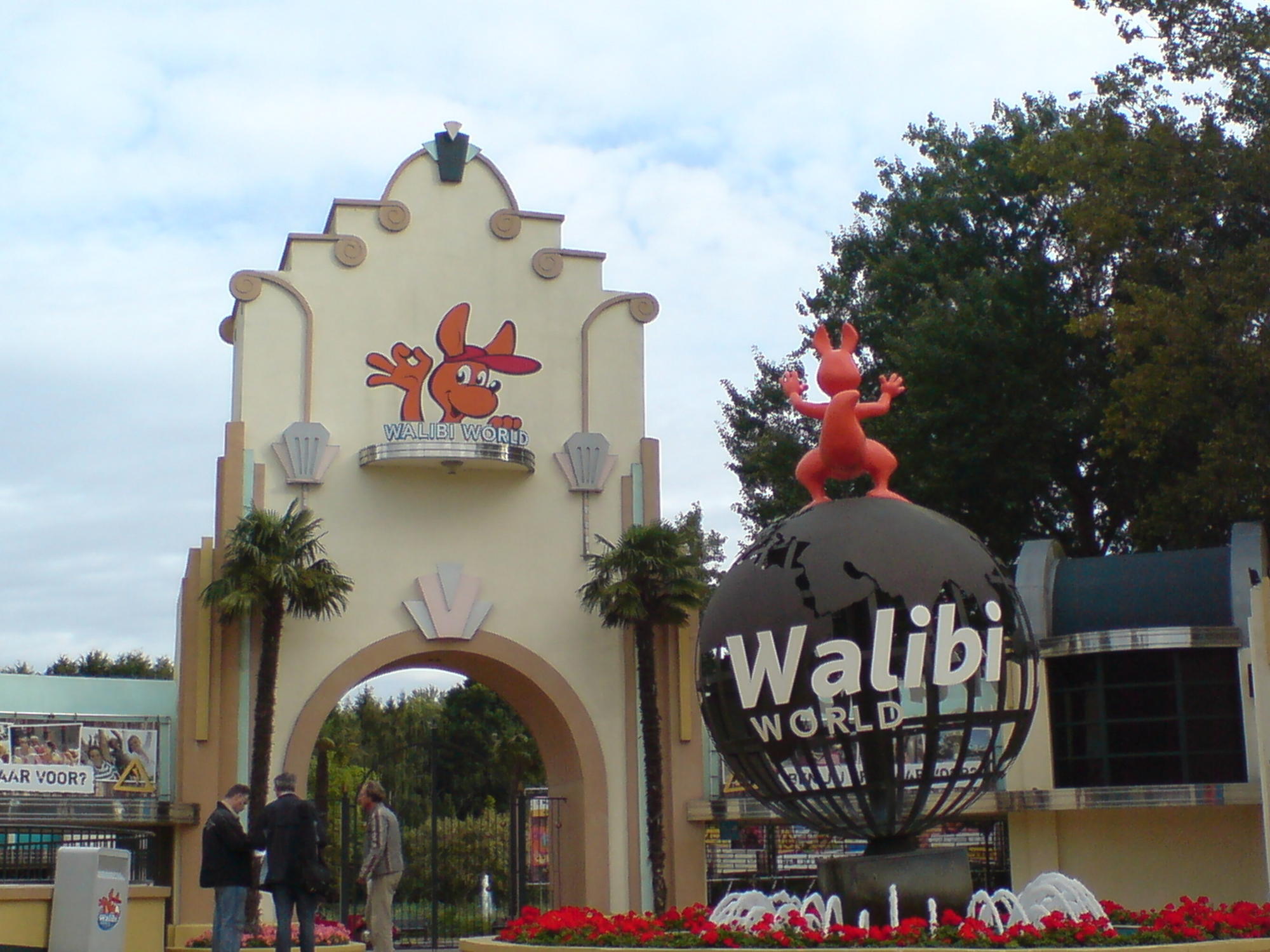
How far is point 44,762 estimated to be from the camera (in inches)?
917

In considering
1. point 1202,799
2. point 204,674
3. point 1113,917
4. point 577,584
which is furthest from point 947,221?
point 1113,917

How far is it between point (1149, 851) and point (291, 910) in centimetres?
1500

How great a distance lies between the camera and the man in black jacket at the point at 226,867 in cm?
1206

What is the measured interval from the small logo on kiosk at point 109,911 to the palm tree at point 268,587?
33.8ft

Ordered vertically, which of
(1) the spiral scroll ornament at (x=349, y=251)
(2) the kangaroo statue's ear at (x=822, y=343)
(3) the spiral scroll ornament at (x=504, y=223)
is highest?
(3) the spiral scroll ornament at (x=504, y=223)

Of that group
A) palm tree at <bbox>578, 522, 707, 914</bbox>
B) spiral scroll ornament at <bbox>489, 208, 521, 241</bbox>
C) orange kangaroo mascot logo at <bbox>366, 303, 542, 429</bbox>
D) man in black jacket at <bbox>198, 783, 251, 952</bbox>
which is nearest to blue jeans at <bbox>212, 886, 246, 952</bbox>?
man in black jacket at <bbox>198, 783, 251, 952</bbox>

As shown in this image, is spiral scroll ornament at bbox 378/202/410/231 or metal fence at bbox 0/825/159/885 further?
spiral scroll ornament at bbox 378/202/410/231

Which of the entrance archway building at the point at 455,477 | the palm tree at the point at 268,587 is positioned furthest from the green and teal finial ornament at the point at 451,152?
the palm tree at the point at 268,587

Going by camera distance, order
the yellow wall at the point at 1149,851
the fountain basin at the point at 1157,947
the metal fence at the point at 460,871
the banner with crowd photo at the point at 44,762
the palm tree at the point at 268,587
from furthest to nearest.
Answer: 1. the metal fence at the point at 460,871
2. the palm tree at the point at 268,587
3. the banner with crowd photo at the point at 44,762
4. the yellow wall at the point at 1149,851
5. the fountain basin at the point at 1157,947

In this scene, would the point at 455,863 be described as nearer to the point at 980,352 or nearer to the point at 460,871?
the point at 460,871

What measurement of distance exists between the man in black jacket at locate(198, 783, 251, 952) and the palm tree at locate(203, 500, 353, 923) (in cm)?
1092

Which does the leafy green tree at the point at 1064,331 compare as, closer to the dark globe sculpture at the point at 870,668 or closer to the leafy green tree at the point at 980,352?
the leafy green tree at the point at 980,352

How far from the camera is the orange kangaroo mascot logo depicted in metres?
25.6

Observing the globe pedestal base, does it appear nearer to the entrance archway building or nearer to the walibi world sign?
the walibi world sign
